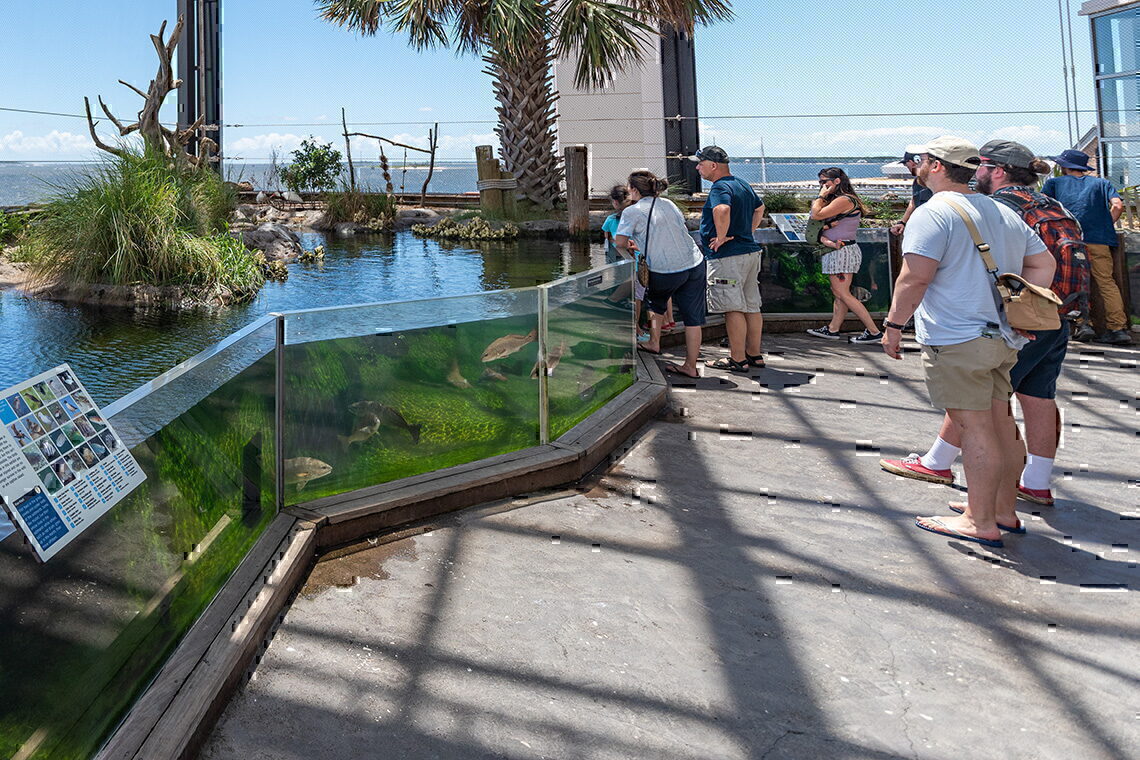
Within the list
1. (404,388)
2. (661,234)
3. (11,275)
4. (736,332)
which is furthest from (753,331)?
(11,275)

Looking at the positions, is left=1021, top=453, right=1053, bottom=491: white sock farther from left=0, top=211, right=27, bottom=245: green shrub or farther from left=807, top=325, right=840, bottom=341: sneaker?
left=0, top=211, right=27, bottom=245: green shrub

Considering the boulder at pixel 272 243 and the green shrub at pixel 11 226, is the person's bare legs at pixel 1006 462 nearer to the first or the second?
the boulder at pixel 272 243

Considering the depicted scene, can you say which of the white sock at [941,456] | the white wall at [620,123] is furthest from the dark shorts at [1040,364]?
the white wall at [620,123]

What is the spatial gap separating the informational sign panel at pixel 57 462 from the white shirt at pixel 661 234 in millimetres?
4122

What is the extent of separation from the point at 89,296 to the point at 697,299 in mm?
7035

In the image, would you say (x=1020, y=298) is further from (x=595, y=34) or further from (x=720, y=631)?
(x=595, y=34)

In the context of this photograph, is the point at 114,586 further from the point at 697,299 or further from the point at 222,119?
the point at 222,119

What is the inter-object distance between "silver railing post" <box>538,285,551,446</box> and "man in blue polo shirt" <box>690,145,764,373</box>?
2.19m

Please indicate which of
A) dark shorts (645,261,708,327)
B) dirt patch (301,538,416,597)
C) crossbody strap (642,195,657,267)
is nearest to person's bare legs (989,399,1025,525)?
dirt patch (301,538,416,597)

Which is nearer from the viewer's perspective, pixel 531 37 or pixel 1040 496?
pixel 1040 496

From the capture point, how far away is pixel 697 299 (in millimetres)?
6355

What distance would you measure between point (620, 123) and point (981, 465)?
70.5 ft

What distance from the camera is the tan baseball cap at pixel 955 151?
363 centimetres

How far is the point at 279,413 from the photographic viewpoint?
11.7 ft
